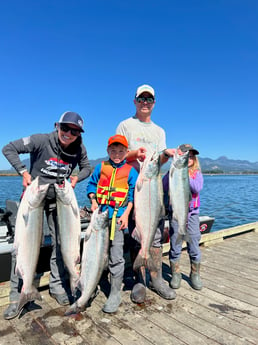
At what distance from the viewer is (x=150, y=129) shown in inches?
162

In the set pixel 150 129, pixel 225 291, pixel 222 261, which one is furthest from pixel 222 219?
pixel 150 129

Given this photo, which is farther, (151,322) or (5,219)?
(5,219)

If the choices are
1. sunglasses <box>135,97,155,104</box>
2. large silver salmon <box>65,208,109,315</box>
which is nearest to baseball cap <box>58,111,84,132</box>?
sunglasses <box>135,97,155,104</box>

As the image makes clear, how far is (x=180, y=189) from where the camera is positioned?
380cm

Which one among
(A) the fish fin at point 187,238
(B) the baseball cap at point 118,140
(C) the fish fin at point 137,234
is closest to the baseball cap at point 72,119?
(B) the baseball cap at point 118,140

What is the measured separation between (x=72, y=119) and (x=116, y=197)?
4.18 ft

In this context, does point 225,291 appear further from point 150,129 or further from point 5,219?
point 5,219

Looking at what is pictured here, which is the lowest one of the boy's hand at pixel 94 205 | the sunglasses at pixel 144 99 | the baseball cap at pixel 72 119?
the boy's hand at pixel 94 205

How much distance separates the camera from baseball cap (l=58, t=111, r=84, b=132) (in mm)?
3457

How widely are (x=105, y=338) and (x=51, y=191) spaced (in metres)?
1.98

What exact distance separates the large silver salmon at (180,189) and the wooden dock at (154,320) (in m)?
1.15

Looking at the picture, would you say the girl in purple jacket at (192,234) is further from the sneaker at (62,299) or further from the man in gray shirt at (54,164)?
the sneaker at (62,299)

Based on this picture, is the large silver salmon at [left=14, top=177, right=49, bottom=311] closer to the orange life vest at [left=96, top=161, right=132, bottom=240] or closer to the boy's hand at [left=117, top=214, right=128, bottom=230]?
the orange life vest at [left=96, top=161, right=132, bottom=240]

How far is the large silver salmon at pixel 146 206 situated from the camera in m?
3.58
